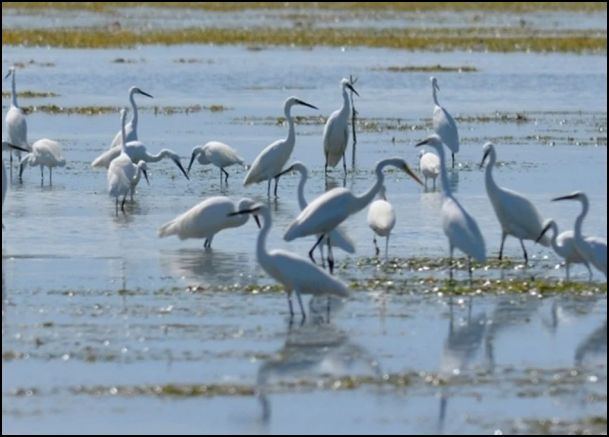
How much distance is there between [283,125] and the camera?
2644 cm

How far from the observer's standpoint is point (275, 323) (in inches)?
444

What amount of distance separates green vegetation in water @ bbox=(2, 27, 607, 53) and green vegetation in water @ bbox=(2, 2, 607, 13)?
2079cm

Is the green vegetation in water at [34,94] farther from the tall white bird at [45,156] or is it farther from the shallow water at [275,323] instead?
the tall white bird at [45,156]

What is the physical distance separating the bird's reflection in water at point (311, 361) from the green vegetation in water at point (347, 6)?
213 ft

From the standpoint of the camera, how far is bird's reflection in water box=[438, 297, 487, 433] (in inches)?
382

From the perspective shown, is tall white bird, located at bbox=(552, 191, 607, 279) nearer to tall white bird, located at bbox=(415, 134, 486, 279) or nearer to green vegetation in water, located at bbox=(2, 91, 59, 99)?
tall white bird, located at bbox=(415, 134, 486, 279)

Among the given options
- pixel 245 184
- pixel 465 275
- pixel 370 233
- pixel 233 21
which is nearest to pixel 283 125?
pixel 245 184

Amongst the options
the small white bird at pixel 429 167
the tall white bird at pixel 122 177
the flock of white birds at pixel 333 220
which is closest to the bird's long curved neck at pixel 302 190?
the flock of white birds at pixel 333 220

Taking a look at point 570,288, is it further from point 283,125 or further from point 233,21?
point 233,21

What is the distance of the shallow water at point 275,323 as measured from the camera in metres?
8.96

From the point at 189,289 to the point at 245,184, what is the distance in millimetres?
6475

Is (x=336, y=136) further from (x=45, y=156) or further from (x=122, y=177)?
(x=122, y=177)

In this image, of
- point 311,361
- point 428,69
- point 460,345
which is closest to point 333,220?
point 460,345

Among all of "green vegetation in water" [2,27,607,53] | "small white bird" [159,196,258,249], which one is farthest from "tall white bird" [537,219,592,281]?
"green vegetation in water" [2,27,607,53]
